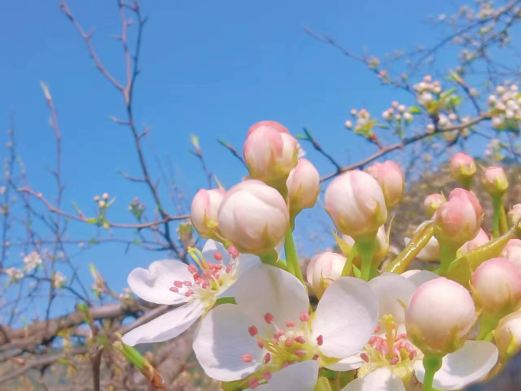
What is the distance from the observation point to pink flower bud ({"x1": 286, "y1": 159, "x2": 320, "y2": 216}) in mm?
575

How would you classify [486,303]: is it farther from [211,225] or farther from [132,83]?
[132,83]

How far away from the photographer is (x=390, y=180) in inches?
22.8

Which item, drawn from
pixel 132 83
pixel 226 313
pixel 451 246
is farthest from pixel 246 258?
pixel 132 83

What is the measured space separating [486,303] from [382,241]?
122 millimetres

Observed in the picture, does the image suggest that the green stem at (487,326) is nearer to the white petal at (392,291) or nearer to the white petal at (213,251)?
the white petal at (392,291)

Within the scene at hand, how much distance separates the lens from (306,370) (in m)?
0.41

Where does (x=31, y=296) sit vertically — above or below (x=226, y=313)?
below

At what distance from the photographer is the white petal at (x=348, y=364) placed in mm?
459

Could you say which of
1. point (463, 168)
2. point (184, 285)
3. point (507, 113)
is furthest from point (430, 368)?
point (507, 113)

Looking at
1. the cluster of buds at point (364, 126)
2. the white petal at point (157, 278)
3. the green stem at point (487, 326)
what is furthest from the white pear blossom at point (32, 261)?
the green stem at point (487, 326)

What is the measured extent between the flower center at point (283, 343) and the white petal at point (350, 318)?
1 centimetres

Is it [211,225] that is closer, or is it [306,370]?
[306,370]

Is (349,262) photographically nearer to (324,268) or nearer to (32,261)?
(324,268)

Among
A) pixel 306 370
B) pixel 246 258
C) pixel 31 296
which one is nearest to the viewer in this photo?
pixel 306 370
